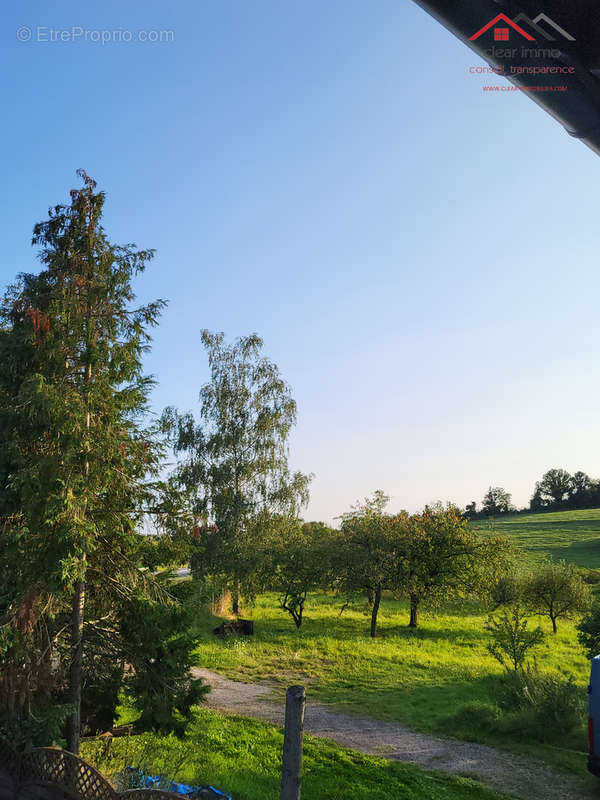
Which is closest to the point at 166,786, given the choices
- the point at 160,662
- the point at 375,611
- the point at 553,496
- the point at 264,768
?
the point at 160,662

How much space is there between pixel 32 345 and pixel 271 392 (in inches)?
945

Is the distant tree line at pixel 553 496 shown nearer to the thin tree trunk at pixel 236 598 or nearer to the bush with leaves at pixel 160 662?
the thin tree trunk at pixel 236 598

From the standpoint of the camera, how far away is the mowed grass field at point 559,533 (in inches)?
2319

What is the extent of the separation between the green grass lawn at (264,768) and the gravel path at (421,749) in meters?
0.76

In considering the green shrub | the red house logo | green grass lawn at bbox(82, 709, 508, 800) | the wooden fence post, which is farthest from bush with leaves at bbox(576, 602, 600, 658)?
the red house logo

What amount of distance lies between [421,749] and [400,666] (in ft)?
31.8

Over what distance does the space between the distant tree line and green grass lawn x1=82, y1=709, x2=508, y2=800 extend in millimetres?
95006

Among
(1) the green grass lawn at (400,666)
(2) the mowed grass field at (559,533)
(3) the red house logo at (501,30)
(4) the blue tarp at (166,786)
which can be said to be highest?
(3) the red house logo at (501,30)

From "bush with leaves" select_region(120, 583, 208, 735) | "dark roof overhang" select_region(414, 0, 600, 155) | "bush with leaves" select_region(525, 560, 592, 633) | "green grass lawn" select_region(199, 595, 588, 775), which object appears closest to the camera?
"dark roof overhang" select_region(414, 0, 600, 155)

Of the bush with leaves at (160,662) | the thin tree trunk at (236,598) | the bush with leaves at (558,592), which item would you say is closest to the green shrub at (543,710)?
the bush with leaves at (160,662)

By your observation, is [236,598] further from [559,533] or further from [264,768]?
[559,533]

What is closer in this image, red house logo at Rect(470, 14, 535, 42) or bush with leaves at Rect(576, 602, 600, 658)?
red house logo at Rect(470, 14, 535, 42)

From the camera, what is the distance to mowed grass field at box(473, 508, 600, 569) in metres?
58.9

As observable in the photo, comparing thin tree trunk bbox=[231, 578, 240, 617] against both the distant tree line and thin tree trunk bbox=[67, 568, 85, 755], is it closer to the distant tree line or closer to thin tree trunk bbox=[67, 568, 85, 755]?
thin tree trunk bbox=[67, 568, 85, 755]
